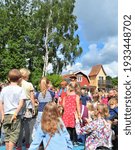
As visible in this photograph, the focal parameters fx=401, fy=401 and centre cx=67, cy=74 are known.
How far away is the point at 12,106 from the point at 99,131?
1.51 m

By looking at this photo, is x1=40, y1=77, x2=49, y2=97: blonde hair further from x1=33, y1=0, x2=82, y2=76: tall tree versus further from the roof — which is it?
the roof

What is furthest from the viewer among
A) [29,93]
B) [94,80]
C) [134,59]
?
[94,80]

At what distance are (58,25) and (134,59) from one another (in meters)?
41.3

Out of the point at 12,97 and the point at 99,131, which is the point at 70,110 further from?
the point at 12,97

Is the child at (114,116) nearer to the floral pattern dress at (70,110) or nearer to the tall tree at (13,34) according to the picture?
the floral pattern dress at (70,110)

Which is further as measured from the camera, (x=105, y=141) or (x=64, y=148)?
(x=105, y=141)

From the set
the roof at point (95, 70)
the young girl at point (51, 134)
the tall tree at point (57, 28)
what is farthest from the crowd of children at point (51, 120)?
the roof at point (95, 70)

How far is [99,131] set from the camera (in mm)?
6707

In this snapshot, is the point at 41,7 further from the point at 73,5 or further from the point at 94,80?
the point at 94,80

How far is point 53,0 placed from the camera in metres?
45.5

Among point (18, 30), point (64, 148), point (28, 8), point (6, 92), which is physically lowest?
point (64, 148)

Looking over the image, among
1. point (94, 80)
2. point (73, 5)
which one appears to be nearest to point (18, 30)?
point (73, 5)

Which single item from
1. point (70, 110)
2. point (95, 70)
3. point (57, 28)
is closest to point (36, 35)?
point (57, 28)

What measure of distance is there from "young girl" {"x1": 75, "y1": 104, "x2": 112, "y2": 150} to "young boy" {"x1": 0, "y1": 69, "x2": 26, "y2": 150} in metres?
1.04
